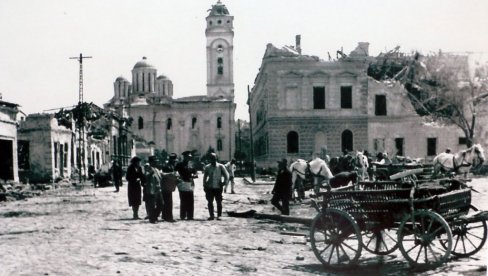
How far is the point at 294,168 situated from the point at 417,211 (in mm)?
10186

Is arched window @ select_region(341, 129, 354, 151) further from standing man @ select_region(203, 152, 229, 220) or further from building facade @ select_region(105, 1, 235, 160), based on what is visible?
building facade @ select_region(105, 1, 235, 160)

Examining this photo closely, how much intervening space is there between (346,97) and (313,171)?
976 inches

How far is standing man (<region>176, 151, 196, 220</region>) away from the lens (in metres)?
12.8

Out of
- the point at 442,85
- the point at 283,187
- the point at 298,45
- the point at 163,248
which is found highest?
the point at 298,45

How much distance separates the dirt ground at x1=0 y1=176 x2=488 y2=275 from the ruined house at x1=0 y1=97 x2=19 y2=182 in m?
7.15

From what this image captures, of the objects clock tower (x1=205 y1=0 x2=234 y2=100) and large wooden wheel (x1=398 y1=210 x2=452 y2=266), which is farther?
clock tower (x1=205 y1=0 x2=234 y2=100)

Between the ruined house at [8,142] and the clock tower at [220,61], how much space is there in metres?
42.4

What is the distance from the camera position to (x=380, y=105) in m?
38.9

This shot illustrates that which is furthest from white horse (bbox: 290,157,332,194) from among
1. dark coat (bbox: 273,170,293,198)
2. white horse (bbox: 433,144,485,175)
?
white horse (bbox: 433,144,485,175)

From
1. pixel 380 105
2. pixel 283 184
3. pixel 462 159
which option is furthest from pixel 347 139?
pixel 283 184

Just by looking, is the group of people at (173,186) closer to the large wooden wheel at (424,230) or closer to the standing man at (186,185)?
the standing man at (186,185)

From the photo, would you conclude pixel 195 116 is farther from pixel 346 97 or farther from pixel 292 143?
pixel 346 97

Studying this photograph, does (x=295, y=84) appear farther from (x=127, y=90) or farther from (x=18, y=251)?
(x=127, y=90)

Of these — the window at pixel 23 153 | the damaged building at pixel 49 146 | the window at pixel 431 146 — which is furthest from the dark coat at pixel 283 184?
the window at pixel 431 146
